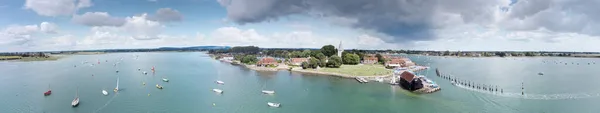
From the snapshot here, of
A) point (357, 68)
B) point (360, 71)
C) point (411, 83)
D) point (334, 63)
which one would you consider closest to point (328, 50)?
point (334, 63)

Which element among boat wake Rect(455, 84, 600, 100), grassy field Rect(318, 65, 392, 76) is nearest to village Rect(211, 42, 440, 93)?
grassy field Rect(318, 65, 392, 76)

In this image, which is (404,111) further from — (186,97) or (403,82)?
(186,97)

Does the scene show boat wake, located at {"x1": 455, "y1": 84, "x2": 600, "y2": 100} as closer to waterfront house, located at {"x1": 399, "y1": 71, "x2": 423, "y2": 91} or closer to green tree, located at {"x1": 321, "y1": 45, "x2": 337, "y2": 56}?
waterfront house, located at {"x1": 399, "y1": 71, "x2": 423, "y2": 91}

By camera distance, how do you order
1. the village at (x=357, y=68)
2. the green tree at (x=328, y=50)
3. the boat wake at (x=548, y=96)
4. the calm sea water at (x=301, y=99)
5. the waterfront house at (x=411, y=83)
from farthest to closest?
1. the green tree at (x=328, y=50)
2. the village at (x=357, y=68)
3. the waterfront house at (x=411, y=83)
4. the boat wake at (x=548, y=96)
5. the calm sea water at (x=301, y=99)

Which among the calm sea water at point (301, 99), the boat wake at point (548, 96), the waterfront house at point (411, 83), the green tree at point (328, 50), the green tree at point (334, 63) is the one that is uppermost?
the green tree at point (328, 50)

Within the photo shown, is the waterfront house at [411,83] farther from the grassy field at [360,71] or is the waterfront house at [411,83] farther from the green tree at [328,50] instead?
the green tree at [328,50]

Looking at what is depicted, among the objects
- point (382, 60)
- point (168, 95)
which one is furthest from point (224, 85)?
point (382, 60)

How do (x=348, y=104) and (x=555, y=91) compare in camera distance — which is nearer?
(x=348, y=104)

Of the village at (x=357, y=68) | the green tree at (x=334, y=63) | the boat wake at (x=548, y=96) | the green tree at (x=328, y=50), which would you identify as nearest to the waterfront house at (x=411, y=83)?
the village at (x=357, y=68)
